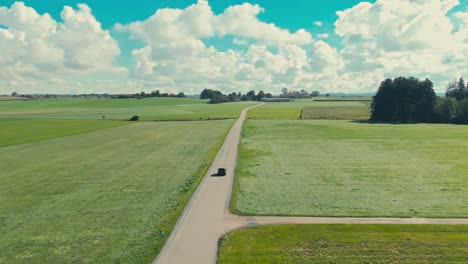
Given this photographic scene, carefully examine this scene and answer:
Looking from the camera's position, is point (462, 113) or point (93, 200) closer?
point (93, 200)

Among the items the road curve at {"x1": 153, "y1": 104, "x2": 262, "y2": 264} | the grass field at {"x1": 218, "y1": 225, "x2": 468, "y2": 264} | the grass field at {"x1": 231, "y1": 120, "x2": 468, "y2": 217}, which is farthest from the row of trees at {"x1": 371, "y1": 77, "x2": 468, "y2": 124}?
the grass field at {"x1": 218, "y1": 225, "x2": 468, "y2": 264}

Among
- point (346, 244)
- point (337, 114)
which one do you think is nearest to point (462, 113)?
point (337, 114)

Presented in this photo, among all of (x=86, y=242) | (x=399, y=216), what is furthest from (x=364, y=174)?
(x=86, y=242)

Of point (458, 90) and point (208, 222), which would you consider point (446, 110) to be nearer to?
point (458, 90)

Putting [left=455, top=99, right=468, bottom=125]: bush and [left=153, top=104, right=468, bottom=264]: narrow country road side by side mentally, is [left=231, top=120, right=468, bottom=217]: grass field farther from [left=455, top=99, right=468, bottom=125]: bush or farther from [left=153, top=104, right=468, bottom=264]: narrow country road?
[left=455, top=99, right=468, bottom=125]: bush

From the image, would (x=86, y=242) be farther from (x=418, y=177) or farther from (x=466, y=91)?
(x=466, y=91)

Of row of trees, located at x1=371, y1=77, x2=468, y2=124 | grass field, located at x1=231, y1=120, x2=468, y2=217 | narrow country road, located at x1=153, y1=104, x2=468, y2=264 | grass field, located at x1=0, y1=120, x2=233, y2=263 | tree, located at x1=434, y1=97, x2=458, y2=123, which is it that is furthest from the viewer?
row of trees, located at x1=371, y1=77, x2=468, y2=124

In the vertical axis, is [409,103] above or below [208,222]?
above
